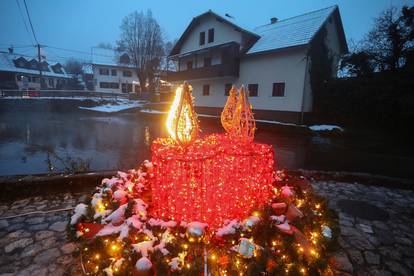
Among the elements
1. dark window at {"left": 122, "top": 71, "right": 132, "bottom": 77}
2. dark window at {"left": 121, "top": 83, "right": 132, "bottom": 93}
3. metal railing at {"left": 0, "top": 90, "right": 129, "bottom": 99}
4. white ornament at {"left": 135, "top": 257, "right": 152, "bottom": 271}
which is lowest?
white ornament at {"left": 135, "top": 257, "right": 152, "bottom": 271}

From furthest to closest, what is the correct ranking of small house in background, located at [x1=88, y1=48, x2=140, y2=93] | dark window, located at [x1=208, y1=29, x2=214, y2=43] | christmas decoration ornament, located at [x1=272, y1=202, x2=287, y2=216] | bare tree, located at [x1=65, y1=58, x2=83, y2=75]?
1. bare tree, located at [x1=65, y1=58, x2=83, y2=75]
2. small house in background, located at [x1=88, y1=48, x2=140, y2=93]
3. dark window, located at [x1=208, y1=29, x2=214, y2=43]
4. christmas decoration ornament, located at [x1=272, y1=202, x2=287, y2=216]

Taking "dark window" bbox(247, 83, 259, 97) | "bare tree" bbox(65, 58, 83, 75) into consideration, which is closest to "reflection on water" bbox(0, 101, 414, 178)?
"dark window" bbox(247, 83, 259, 97)

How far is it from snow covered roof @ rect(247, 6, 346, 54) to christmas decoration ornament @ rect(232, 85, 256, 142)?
1631 centimetres

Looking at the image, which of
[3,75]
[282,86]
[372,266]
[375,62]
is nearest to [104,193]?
[372,266]

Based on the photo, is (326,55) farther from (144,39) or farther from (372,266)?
(144,39)

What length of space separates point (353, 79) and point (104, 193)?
19.0 metres

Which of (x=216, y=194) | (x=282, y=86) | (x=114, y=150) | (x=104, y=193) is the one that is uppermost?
(x=282, y=86)

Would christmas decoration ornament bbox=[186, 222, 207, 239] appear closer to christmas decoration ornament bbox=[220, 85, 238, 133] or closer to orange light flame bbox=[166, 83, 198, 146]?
orange light flame bbox=[166, 83, 198, 146]

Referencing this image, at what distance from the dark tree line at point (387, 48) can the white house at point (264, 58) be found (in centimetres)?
299

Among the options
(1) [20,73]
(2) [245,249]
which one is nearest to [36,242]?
(2) [245,249]

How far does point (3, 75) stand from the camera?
40.3 meters

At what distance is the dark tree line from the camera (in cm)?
1551

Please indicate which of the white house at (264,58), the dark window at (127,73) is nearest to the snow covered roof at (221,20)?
the white house at (264,58)

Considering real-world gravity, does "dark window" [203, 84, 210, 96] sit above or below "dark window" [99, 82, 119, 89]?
below
